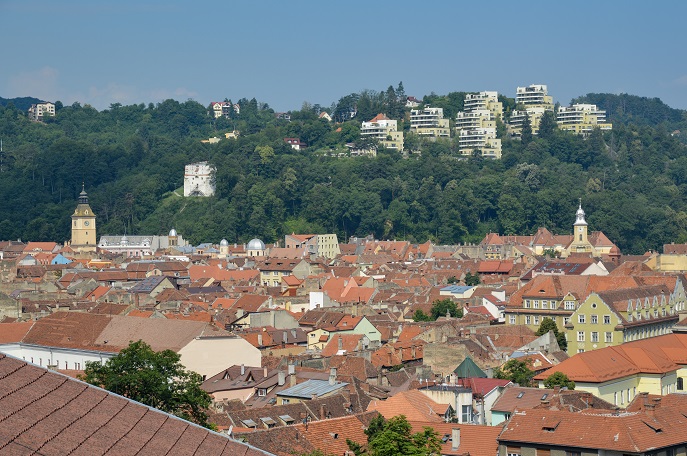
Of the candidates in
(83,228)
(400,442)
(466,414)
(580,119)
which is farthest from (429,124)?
(400,442)

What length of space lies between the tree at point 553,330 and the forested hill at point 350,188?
7512cm

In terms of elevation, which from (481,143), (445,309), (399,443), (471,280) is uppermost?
(481,143)

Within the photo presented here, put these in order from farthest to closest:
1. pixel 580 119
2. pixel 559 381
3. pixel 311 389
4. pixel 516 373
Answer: pixel 580 119 → pixel 516 373 → pixel 559 381 → pixel 311 389

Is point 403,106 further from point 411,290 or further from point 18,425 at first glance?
point 18,425

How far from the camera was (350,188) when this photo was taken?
Answer: 149000 mm

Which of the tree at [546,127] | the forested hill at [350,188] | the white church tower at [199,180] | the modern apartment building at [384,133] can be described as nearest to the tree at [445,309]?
the forested hill at [350,188]

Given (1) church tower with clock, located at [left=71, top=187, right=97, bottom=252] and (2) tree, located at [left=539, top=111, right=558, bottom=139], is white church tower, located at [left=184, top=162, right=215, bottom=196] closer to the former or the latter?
(1) church tower with clock, located at [left=71, top=187, right=97, bottom=252]

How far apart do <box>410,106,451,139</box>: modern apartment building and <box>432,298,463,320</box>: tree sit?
11525cm

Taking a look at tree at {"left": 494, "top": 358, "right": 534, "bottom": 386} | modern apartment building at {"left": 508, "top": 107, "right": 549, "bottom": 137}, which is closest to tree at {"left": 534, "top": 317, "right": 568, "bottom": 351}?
tree at {"left": 494, "top": 358, "right": 534, "bottom": 386}

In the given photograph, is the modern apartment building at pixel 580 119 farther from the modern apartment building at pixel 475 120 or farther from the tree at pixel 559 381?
the tree at pixel 559 381

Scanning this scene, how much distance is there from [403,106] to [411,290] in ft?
369

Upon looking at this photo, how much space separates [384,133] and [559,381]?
13753cm

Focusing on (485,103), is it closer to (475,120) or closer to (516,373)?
(475,120)

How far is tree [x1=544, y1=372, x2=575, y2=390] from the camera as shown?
128ft
